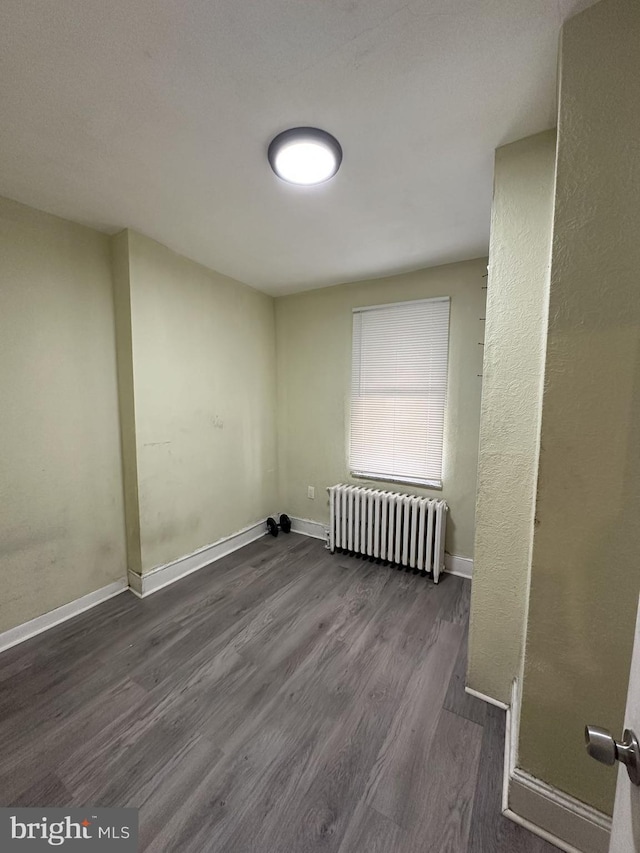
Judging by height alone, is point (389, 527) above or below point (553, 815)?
above

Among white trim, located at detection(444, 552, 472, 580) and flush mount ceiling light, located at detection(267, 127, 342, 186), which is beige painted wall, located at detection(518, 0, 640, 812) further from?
white trim, located at detection(444, 552, 472, 580)

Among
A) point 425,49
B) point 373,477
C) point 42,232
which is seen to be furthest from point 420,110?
point 373,477

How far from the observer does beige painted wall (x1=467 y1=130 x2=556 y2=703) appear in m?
1.30

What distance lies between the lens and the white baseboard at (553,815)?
0.98 metres

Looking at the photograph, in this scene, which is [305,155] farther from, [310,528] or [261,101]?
[310,528]

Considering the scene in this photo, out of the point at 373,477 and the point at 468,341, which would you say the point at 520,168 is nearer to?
the point at 468,341

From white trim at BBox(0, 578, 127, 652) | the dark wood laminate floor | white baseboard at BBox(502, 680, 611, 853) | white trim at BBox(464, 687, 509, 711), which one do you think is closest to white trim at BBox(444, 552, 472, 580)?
the dark wood laminate floor

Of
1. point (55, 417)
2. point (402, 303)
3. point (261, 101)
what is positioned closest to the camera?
point (261, 101)

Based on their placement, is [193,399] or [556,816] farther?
[193,399]

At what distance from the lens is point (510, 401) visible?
1388 mm

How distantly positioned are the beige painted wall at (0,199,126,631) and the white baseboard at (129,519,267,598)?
0.22m

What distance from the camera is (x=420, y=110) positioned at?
3.96ft

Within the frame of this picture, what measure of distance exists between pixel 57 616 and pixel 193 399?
5.38 feet

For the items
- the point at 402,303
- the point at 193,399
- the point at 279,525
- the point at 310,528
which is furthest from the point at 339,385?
the point at 279,525
